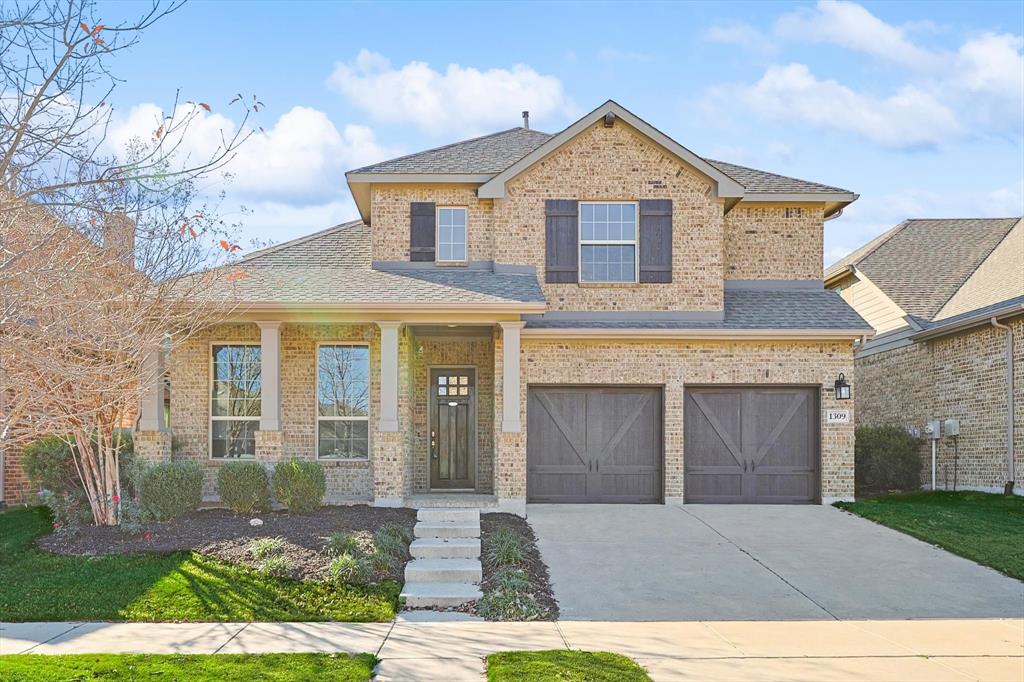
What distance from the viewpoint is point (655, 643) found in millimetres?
8781

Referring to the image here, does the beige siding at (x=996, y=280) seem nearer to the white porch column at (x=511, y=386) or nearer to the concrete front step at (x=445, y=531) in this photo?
the white porch column at (x=511, y=386)

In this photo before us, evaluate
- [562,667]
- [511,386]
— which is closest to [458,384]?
[511,386]

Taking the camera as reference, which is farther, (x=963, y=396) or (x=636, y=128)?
(x=963, y=396)

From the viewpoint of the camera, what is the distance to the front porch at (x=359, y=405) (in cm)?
1529

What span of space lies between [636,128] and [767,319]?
413 centimetres

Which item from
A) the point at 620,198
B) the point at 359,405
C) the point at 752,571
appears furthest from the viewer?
the point at 620,198

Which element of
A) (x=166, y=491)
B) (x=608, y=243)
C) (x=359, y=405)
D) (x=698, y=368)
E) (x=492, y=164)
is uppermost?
(x=492, y=164)

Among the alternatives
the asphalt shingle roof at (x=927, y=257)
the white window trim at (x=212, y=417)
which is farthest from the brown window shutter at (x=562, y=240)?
the asphalt shingle roof at (x=927, y=257)

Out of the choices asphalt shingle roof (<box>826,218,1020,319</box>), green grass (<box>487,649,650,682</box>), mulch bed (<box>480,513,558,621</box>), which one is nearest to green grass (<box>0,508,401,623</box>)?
mulch bed (<box>480,513,558,621</box>)

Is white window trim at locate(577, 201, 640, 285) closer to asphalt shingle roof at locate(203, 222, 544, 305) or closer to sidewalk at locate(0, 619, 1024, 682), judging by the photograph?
asphalt shingle roof at locate(203, 222, 544, 305)

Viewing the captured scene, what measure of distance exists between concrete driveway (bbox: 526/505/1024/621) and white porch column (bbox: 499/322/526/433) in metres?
1.49

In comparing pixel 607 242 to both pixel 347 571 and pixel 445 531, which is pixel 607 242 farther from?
pixel 347 571

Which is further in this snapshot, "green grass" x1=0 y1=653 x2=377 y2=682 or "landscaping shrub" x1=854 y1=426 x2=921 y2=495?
"landscaping shrub" x1=854 y1=426 x2=921 y2=495

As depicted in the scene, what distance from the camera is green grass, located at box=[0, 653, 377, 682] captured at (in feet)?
24.4
